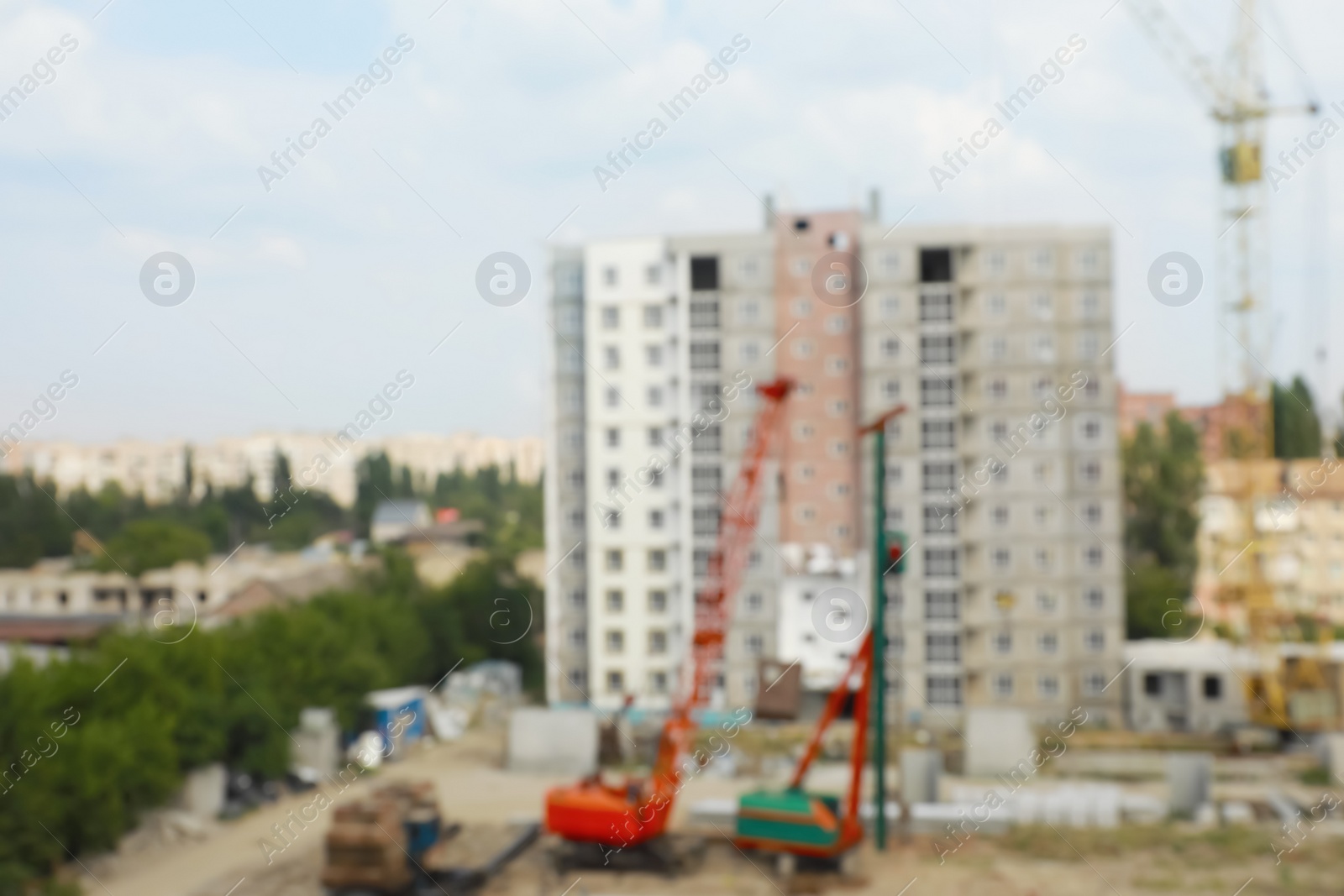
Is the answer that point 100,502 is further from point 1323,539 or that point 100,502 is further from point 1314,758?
point 1323,539

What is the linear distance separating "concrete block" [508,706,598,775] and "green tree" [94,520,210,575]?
13.6 meters

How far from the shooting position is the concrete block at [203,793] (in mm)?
12391

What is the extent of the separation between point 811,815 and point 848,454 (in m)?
11.0

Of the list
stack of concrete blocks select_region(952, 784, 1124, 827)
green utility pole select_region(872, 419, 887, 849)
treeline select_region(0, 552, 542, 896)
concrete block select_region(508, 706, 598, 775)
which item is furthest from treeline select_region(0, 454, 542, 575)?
green utility pole select_region(872, 419, 887, 849)

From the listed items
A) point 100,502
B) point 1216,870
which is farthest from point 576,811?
point 100,502

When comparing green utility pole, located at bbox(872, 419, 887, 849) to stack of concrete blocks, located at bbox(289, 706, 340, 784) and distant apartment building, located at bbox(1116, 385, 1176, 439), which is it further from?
distant apartment building, located at bbox(1116, 385, 1176, 439)

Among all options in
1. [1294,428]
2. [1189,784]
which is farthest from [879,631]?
[1294,428]

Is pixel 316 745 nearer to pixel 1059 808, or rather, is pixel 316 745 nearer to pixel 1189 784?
pixel 1059 808

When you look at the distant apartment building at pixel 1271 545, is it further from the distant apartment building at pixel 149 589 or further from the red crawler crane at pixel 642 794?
the distant apartment building at pixel 149 589

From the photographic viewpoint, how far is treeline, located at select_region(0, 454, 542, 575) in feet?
85.8

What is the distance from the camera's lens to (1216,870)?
10539mm

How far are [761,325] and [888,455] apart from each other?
3.54 meters

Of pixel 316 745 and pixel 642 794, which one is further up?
pixel 642 794

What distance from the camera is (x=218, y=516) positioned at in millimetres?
32656
